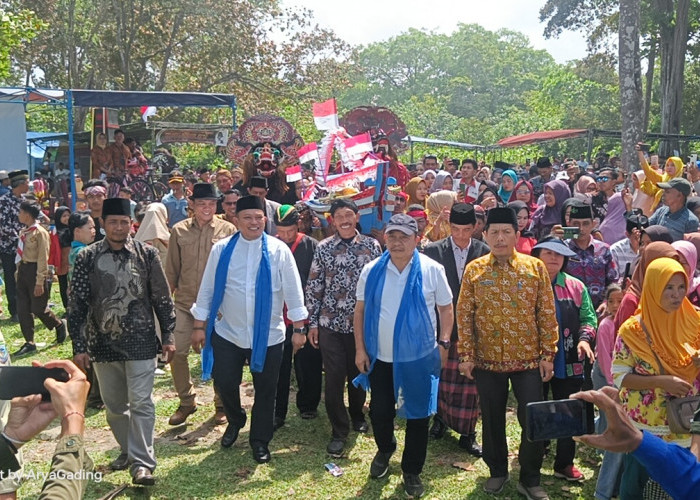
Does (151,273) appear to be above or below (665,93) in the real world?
below

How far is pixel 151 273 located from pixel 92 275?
0.39 metres

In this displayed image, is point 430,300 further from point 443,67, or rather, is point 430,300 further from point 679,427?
point 443,67

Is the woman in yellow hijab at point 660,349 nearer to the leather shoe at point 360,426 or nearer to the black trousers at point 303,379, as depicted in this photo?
the leather shoe at point 360,426

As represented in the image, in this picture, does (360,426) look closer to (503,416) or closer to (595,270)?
(503,416)

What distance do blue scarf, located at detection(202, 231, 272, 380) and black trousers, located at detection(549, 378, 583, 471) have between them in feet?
6.98

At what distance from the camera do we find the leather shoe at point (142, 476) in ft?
15.5

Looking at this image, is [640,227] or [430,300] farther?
[640,227]

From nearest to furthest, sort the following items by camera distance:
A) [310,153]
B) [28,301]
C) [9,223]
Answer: [310,153], [28,301], [9,223]

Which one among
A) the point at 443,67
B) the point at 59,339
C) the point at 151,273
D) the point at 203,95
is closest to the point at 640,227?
the point at 151,273

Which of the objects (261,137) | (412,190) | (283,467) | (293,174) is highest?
(261,137)

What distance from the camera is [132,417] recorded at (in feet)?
15.9

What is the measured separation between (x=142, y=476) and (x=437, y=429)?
244cm

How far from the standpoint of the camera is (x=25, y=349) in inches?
334

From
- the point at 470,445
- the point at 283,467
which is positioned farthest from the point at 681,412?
the point at 283,467
